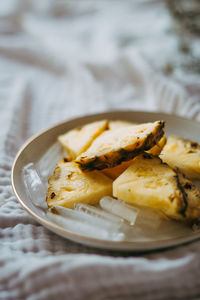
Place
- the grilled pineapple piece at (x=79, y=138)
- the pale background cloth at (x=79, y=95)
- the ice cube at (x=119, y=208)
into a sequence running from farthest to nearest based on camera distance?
the grilled pineapple piece at (x=79, y=138) < the ice cube at (x=119, y=208) < the pale background cloth at (x=79, y=95)

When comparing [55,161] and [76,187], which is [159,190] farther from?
[55,161]

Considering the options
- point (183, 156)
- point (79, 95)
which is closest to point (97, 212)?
point (183, 156)

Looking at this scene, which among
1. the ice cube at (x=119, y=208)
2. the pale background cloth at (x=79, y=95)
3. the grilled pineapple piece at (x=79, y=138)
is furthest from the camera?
the grilled pineapple piece at (x=79, y=138)

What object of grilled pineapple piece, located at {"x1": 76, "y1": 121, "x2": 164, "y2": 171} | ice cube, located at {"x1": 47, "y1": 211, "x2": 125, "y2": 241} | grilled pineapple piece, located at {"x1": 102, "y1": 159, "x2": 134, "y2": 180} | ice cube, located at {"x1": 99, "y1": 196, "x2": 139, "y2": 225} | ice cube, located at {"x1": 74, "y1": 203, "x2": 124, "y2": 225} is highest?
grilled pineapple piece, located at {"x1": 76, "y1": 121, "x2": 164, "y2": 171}

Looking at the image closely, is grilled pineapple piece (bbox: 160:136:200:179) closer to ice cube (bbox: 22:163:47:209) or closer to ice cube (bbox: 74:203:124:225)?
ice cube (bbox: 74:203:124:225)

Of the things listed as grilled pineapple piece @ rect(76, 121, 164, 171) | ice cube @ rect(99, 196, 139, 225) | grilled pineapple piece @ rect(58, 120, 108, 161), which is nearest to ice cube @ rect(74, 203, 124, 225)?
ice cube @ rect(99, 196, 139, 225)

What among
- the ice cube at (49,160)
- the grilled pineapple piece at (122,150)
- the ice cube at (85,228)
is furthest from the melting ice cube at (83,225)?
the ice cube at (49,160)

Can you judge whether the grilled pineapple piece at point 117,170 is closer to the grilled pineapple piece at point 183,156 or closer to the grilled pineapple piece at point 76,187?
the grilled pineapple piece at point 76,187
